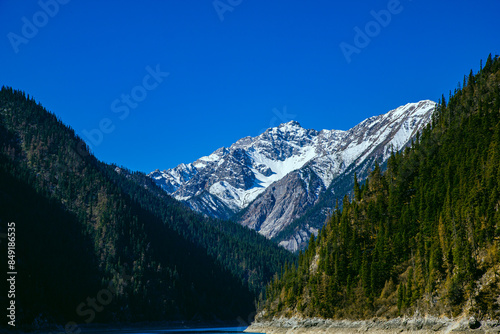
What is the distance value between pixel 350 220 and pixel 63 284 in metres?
99.3

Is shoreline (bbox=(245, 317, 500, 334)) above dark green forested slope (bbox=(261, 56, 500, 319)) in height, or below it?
below

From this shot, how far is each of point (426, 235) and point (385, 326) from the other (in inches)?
897

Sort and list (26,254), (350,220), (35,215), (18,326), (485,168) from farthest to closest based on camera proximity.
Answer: (35,215) → (26,254) → (350,220) → (18,326) → (485,168)

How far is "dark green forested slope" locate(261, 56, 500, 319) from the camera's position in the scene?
9600 centimetres

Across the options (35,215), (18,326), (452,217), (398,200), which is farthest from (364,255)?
(35,215)

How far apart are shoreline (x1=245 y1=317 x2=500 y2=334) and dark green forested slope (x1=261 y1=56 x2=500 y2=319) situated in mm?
1929

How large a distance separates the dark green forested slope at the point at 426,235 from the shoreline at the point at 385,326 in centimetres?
193

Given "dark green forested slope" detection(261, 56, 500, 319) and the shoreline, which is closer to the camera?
the shoreline

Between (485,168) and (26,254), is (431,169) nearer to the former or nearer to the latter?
(485,168)

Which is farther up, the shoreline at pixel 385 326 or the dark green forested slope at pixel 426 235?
the dark green forested slope at pixel 426 235

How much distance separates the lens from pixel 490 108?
460ft

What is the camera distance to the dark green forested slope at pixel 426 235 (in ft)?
315

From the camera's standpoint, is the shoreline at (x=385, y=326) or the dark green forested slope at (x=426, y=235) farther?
the dark green forested slope at (x=426, y=235)

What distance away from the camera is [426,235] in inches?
4648
